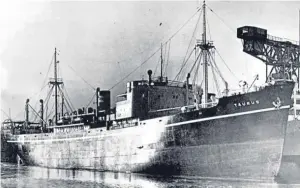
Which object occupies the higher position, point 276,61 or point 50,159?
point 276,61

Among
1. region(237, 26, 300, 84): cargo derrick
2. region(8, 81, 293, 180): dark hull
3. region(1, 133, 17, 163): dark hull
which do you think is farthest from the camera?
region(1, 133, 17, 163): dark hull

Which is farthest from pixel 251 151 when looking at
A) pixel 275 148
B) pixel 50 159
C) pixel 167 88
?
pixel 50 159

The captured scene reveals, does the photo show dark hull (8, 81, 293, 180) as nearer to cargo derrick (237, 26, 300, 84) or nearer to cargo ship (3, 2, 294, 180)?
cargo ship (3, 2, 294, 180)

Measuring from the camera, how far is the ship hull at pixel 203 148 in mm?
20125

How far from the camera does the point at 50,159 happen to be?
34469mm

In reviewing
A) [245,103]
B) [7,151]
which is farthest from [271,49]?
[7,151]

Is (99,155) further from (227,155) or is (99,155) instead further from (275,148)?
(275,148)

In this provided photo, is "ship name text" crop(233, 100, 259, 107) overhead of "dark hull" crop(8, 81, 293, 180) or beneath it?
overhead

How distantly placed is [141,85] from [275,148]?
1038 centimetres

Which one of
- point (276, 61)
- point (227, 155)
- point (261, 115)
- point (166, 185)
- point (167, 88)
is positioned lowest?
point (166, 185)

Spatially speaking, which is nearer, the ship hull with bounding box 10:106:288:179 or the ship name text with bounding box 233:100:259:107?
the ship hull with bounding box 10:106:288:179

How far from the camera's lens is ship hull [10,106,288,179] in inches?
792

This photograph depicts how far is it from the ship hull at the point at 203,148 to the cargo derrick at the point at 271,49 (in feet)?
40.9

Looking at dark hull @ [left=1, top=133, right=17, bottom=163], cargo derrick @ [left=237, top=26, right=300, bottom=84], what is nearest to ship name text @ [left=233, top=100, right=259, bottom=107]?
cargo derrick @ [left=237, top=26, right=300, bottom=84]
